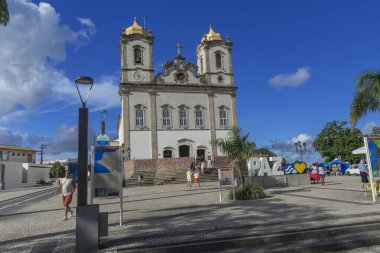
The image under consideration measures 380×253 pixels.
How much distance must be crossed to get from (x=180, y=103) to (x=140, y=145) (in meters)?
7.50

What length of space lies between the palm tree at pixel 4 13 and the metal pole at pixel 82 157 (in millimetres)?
3751

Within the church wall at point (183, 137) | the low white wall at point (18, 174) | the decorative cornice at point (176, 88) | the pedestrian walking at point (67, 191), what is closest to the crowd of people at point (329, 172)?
the pedestrian walking at point (67, 191)

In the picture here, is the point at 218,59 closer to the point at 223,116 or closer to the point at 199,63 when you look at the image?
the point at 199,63

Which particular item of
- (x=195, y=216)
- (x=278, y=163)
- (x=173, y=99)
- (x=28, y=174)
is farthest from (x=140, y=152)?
(x=195, y=216)

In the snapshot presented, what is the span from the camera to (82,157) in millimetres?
6949

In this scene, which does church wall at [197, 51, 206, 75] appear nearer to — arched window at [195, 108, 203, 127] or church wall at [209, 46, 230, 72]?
church wall at [209, 46, 230, 72]

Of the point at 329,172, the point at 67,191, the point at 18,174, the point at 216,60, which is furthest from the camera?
the point at 18,174

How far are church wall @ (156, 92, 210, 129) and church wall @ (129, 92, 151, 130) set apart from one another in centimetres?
126

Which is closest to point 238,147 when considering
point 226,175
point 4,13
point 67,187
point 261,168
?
point 226,175

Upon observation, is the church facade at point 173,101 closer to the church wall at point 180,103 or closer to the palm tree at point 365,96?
the church wall at point 180,103

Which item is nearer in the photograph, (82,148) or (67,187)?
(82,148)

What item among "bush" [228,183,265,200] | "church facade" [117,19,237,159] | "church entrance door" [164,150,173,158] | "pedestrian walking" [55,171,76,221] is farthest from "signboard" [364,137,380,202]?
"church entrance door" [164,150,173,158]

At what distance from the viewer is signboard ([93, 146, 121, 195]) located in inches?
367

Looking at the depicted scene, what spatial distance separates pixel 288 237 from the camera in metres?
7.09
